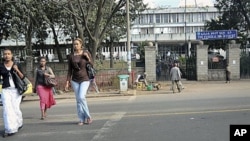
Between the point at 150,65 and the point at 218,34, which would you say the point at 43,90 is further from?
the point at 218,34

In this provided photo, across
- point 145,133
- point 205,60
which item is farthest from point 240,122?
point 205,60

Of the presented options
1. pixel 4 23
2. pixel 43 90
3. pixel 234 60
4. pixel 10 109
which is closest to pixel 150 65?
pixel 234 60

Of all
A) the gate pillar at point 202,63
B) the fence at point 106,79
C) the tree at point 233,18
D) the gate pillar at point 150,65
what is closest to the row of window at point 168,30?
the tree at point 233,18

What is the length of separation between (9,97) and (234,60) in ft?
75.5

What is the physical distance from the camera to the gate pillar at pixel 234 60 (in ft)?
96.7

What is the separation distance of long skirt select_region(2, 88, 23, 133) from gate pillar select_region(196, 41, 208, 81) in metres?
21.7

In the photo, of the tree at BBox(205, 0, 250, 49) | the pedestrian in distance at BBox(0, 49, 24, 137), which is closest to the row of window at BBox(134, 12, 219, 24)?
the tree at BBox(205, 0, 250, 49)

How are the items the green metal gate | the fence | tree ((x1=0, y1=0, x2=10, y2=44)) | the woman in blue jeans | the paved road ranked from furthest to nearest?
1. the green metal gate
2. tree ((x1=0, y1=0, x2=10, y2=44))
3. the fence
4. the woman in blue jeans
5. the paved road

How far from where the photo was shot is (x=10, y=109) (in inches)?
345

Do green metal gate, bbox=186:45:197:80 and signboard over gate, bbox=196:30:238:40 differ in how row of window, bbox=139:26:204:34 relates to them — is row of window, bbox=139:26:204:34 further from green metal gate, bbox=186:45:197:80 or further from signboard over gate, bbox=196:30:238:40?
signboard over gate, bbox=196:30:238:40

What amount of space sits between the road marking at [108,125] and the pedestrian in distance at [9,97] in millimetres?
1758

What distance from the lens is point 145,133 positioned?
27.8 ft

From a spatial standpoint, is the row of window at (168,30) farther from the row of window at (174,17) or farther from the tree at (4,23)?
the tree at (4,23)

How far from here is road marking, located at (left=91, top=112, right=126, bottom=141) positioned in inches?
326
